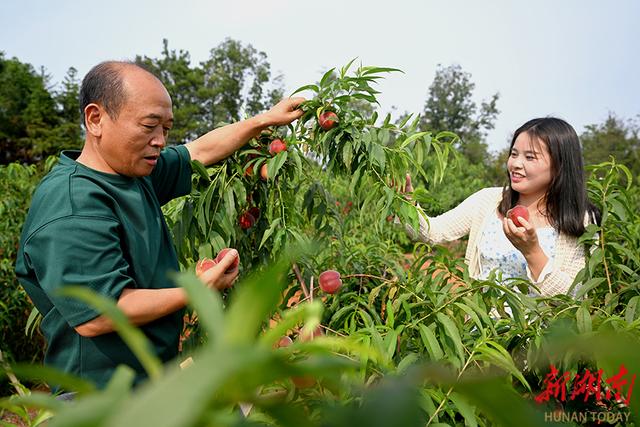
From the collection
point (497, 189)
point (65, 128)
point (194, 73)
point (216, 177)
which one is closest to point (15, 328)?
point (216, 177)

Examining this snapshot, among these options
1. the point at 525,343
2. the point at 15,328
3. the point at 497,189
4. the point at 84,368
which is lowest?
the point at 15,328

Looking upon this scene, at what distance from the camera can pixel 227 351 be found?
25cm

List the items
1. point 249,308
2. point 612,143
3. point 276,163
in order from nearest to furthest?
point 249,308 → point 276,163 → point 612,143

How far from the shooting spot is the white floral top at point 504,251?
87.0 inches

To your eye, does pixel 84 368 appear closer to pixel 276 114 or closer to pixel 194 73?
pixel 276 114

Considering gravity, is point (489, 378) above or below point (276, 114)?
below

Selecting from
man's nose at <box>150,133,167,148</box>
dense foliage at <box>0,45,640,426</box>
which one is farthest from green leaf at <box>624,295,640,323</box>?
man's nose at <box>150,133,167,148</box>

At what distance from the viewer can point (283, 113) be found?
199cm

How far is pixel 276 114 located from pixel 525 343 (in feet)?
3.72

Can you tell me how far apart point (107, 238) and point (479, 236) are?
158 cm

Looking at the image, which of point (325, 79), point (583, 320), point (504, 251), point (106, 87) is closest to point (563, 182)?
point (504, 251)

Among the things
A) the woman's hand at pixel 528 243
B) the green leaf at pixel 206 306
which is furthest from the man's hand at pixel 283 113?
the green leaf at pixel 206 306

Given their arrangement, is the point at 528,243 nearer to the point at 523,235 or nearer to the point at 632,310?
the point at 523,235

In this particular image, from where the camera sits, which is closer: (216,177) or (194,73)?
(216,177)
